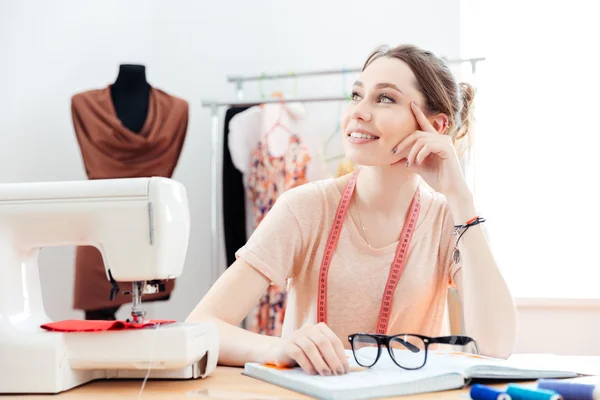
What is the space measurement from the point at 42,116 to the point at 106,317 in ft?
4.03

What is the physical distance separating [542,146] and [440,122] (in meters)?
1.81

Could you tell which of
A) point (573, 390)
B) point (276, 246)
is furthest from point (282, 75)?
point (573, 390)

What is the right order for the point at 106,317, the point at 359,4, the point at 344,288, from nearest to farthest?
the point at 344,288 → the point at 106,317 → the point at 359,4

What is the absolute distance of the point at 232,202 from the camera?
3078 mm

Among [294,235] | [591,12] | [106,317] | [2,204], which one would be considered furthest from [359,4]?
[2,204]

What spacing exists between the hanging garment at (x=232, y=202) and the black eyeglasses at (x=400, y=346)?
197cm

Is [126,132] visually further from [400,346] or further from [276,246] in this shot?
[400,346]

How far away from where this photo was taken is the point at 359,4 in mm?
3592

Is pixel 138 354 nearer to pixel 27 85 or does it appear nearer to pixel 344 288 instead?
pixel 344 288

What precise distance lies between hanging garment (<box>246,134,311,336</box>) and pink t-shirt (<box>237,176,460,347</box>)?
3.76ft

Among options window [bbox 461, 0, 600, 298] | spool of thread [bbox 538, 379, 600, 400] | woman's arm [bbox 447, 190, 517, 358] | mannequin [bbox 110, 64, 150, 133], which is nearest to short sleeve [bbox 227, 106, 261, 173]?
mannequin [bbox 110, 64, 150, 133]

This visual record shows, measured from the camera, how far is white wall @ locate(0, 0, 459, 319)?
358 centimetres

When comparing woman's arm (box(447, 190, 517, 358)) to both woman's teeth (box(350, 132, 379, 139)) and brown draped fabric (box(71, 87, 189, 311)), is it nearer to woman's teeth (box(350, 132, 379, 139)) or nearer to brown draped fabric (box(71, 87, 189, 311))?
woman's teeth (box(350, 132, 379, 139))

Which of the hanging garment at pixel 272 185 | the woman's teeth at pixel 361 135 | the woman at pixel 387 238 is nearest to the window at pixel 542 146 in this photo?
the hanging garment at pixel 272 185
